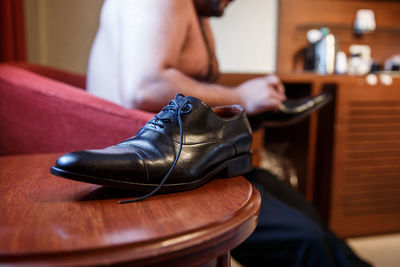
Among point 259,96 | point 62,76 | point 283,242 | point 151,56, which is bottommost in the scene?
point 283,242

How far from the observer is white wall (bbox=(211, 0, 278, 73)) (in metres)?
2.12

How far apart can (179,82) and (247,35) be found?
5.06ft

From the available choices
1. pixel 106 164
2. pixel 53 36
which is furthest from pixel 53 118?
pixel 53 36

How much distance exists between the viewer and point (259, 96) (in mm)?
849

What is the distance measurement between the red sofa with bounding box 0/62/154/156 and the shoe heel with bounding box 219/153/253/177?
0.72 feet

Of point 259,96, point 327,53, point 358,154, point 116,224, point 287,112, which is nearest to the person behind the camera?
point 116,224

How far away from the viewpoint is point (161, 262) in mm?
288

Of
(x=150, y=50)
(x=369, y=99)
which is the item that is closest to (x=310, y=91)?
(x=369, y=99)

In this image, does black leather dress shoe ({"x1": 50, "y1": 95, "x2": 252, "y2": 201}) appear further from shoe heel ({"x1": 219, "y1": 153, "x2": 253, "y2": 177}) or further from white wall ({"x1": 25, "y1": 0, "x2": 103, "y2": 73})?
white wall ({"x1": 25, "y1": 0, "x2": 103, "y2": 73})

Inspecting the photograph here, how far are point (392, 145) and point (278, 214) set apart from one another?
46.0 inches

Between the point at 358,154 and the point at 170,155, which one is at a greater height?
the point at 170,155

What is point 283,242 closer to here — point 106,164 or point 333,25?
point 106,164

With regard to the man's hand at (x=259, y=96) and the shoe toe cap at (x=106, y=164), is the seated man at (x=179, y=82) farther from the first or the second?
the shoe toe cap at (x=106, y=164)

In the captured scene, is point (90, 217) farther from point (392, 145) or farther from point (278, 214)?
point (392, 145)
